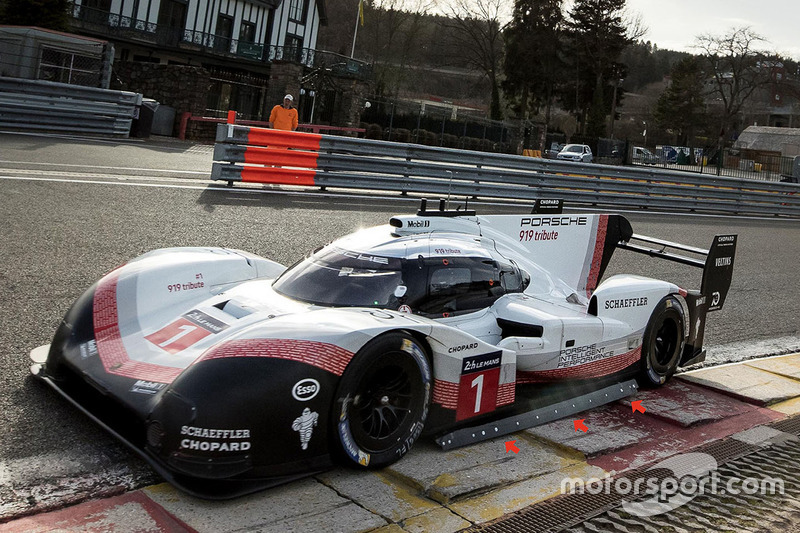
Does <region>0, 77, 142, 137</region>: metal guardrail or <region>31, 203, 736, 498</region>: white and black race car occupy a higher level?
<region>0, 77, 142, 137</region>: metal guardrail

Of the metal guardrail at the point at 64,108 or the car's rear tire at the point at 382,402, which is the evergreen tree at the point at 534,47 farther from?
the car's rear tire at the point at 382,402

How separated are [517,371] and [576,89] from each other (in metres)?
65.9

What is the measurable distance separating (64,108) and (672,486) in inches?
649

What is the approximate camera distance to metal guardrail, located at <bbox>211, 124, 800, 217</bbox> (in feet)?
41.8

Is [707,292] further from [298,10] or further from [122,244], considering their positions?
[298,10]

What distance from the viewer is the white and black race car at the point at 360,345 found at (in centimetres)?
352

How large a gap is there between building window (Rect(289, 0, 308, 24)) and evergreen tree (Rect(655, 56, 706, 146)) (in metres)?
45.2

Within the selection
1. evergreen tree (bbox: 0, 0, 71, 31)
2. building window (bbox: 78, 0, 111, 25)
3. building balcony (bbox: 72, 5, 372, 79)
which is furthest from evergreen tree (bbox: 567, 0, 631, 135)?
evergreen tree (bbox: 0, 0, 71, 31)

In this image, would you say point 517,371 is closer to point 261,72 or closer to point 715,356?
point 715,356

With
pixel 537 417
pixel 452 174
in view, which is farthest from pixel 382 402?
pixel 452 174

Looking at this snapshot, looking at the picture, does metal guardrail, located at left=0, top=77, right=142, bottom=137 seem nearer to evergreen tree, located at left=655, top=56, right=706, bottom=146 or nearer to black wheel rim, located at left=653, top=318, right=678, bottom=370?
black wheel rim, located at left=653, top=318, right=678, bottom=370

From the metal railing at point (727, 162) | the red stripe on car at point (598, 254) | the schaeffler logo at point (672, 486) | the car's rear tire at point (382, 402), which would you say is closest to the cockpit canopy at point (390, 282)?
the car's rear tire at point (382, 402)

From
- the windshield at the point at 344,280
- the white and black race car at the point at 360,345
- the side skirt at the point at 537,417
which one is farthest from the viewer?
the windshield at the point at 344,280

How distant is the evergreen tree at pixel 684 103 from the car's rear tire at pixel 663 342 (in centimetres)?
7784
